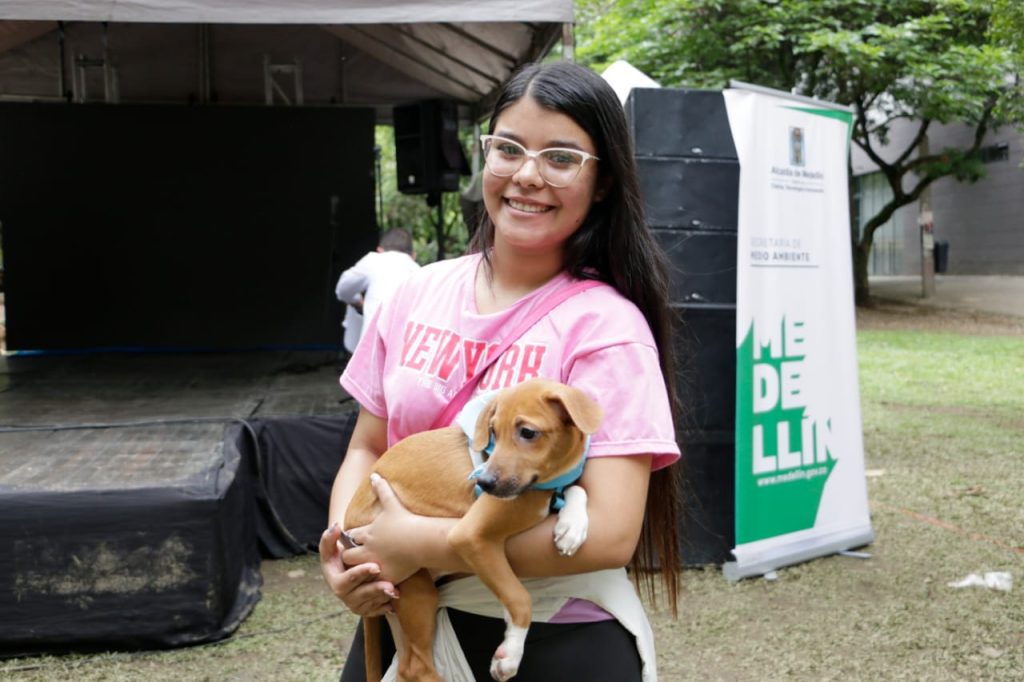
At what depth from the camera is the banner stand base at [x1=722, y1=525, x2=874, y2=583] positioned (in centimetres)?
437

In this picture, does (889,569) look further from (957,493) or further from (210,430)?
(210,430)

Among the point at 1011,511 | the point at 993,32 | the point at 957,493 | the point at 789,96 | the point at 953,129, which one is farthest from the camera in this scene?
the point at 953,129

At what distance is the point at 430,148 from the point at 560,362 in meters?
7.98

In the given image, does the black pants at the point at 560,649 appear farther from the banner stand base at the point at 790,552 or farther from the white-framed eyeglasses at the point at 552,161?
the banner stand base at the point at 790,552

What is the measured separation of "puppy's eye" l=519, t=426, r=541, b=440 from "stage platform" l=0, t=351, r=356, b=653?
2.77 metres

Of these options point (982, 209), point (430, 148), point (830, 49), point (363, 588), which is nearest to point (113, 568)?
point (363, 588)

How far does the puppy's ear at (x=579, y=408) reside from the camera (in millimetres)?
1167

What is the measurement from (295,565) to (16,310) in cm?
607

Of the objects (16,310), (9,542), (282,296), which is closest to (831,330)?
(9,542)

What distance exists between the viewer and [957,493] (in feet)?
18.7

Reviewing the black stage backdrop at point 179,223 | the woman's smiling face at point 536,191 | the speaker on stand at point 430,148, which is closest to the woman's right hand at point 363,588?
the woman's smiling face at point 536,191

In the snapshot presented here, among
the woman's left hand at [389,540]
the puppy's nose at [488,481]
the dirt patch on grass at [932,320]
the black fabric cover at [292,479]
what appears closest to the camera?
the puppy's nose at [488,481]

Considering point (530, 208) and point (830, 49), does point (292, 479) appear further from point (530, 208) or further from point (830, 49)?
point (830, 49)

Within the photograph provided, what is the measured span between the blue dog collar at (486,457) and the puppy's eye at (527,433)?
47 mm
